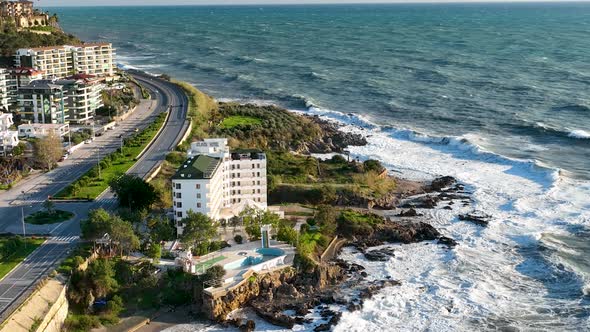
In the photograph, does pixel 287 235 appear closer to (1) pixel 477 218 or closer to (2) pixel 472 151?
(1) pixel 477 218

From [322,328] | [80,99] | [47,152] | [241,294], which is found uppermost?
[80,99]

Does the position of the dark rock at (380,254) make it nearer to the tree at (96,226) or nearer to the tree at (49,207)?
the tree at (96,226)

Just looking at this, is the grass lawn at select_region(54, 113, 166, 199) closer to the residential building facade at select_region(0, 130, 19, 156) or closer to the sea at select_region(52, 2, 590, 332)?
the residential building facade at select_region(0, 130, 19, 156)

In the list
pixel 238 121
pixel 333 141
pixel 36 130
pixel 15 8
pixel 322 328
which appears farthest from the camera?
pixel 15 8

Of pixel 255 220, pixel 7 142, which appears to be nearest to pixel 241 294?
pixel 255 220

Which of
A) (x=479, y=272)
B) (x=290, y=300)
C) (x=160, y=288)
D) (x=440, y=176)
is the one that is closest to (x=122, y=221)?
(x=160, y=288)

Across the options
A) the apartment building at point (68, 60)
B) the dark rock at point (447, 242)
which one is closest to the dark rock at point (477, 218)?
the dark rock at point (447, 242)
